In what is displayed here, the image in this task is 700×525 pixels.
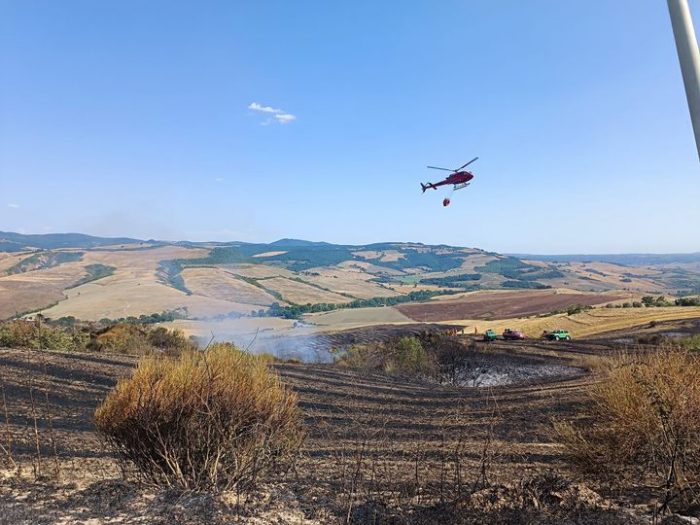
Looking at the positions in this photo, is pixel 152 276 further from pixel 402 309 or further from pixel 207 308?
pixel 402 309

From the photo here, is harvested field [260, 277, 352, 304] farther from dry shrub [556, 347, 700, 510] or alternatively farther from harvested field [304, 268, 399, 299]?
dry shrub [556, 347, 700, 510]

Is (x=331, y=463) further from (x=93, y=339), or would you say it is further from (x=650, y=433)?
(x=93, y=339)

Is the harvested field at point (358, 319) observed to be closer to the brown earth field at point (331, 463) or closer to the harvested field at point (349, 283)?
the harvested field at point (349, 283)

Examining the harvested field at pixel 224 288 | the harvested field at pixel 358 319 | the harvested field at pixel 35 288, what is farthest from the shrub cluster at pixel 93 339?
the harvested field at pixel 224 288

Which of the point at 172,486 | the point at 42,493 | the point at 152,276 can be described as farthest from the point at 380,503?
the point at 152,276

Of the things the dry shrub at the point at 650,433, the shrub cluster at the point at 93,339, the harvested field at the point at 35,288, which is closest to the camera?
the dry shrub at the point at 650,433

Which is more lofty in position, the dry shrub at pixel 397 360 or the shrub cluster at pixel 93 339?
the shrub cluster at pixel 93 339

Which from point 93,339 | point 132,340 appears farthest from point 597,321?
point 93,339
